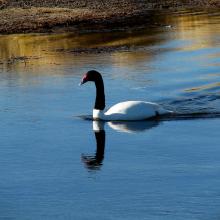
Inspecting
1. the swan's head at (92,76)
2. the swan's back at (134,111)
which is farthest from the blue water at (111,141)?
the swan's head at (92,76)

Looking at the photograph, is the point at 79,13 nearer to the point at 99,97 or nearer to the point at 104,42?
the point at 104,42

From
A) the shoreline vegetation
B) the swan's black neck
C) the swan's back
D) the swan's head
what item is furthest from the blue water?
the shoreline vegetation

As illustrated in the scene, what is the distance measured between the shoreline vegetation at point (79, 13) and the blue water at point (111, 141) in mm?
8313

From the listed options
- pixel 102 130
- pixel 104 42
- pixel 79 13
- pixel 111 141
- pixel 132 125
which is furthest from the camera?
pixel 79 13

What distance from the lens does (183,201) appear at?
32.5 ft

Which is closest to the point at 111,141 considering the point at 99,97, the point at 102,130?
the point at 102,130

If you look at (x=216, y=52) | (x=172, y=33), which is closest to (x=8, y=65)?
(x=216, y=52)

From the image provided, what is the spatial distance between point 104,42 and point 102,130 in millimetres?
14445

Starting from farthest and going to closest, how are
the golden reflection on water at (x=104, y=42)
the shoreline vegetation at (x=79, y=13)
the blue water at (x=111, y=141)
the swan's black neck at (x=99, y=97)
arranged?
1. the shoreline vegetation at (x=79, y=13)
2. the golden reflection on water at (x=104, y=42)
3. the swan's black neck at (x=99, y=97)
4. the blue water at (x=111, y=141)

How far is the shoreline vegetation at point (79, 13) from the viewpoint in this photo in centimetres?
3358

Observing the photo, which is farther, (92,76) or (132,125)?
(92,76)

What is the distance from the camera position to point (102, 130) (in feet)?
47.3

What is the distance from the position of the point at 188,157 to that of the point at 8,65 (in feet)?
41.7

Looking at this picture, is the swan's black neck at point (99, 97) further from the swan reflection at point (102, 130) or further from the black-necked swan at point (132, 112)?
the swan reflection at point (102, 130)
